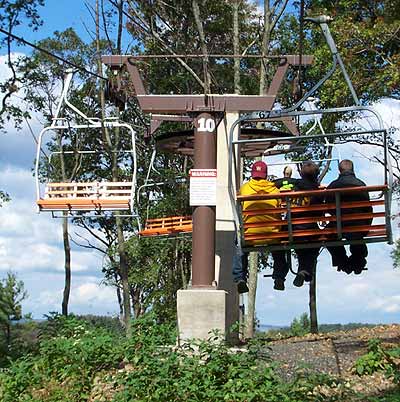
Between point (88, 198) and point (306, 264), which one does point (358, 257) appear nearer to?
point (306, 264)

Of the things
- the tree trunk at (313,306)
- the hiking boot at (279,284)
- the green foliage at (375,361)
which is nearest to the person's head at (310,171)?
the hiking boot at (279,284)

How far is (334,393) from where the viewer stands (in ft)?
25.7

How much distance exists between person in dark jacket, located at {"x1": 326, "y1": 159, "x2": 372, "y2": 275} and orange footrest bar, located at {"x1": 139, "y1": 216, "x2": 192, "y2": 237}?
5.74m

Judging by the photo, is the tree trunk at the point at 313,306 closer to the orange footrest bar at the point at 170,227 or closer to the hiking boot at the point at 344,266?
the orange footrest bar at the point at 170,227

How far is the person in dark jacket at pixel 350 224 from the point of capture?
28.0 ft

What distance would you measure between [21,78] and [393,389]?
73.7 ft

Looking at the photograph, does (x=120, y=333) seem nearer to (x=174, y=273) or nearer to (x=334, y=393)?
(x=334, y=393)

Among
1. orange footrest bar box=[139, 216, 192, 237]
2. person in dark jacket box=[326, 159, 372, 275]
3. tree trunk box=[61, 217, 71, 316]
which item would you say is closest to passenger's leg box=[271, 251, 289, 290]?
person in dark jacket box=[326, 159, 372, 275]

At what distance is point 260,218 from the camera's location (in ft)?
28.1

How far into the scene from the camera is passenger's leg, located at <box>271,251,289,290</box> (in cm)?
929

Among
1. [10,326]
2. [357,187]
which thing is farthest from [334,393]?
[10,326]

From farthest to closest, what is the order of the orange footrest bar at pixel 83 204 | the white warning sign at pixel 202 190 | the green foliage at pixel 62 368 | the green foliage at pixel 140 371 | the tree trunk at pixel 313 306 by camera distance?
the tree trunk at pixel 313 306, the orange footrest bar at pixel 83 204, the white warning sign at pixel 202 190, the green foliage at pixel 62 368, the green foliage at pixel 140 371

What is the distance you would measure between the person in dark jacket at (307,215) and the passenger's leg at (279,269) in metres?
0.17

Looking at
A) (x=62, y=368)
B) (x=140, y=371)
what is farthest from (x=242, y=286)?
(x=62, y=368)
